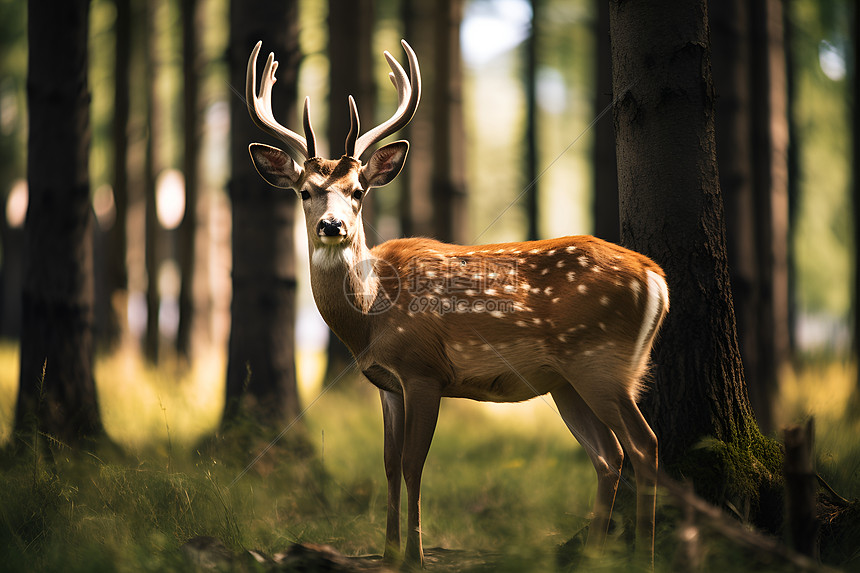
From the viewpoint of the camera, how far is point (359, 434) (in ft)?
25.8

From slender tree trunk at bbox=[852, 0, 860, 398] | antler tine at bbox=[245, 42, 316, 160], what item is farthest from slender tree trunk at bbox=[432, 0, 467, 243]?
antler tine at bbox=[245, 42, 316, 160]

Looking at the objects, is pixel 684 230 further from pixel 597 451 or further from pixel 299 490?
pixel 299 490

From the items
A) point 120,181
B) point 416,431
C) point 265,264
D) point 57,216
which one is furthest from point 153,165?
point 416,431

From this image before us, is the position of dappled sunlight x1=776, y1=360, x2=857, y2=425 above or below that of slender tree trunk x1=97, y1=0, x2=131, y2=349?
below

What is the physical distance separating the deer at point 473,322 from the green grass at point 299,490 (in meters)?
0.60

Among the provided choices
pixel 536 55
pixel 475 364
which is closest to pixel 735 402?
pixel 475 364

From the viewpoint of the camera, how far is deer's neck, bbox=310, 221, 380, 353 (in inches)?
180

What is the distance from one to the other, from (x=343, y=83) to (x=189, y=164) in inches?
140

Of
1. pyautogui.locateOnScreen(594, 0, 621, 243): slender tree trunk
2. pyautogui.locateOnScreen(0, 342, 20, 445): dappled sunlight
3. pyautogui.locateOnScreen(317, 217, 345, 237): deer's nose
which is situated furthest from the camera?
pyautogui.locateOnScreen(594, 0, 621, 243): slender tree trunk

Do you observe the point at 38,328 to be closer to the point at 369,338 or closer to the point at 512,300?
the point at 369,338

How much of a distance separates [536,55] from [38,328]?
12882mm

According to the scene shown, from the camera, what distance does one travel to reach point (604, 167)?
7.40 m

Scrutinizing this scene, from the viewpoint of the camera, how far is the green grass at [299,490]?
3.94m

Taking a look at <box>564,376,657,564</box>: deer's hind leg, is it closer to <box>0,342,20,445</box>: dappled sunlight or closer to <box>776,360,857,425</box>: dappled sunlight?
<box>776,360,857,425</box>: dappled sunlight
